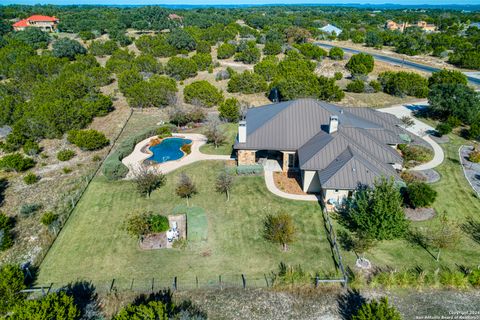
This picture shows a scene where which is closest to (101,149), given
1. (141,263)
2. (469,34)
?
(141,263)

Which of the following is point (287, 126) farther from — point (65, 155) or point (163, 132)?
point (65, 155)

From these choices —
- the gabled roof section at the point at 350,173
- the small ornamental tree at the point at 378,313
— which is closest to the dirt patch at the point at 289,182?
the gabled roof section at the point at 350,173

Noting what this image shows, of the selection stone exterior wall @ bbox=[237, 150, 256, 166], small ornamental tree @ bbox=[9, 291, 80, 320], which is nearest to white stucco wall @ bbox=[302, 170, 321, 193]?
stone exterior wall @ bbox=[237, 150, 256, 166]

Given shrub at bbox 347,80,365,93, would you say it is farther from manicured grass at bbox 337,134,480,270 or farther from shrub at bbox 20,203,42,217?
shrub at bbox 20,203,42,217

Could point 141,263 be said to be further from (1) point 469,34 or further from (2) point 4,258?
(1) point 469,34

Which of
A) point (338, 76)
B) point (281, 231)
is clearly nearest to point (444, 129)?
point (281, 231)

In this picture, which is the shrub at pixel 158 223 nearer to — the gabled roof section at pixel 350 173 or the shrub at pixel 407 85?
the gabled roof section at pixel 350 173
